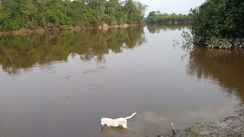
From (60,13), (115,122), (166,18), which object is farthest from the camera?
(166,18)

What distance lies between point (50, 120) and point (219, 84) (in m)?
10.3

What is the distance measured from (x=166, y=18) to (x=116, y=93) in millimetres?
118347

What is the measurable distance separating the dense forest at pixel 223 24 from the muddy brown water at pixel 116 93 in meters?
1.79

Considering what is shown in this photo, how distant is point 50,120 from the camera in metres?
14.7

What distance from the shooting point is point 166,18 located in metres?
134

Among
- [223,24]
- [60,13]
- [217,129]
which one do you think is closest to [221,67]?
[223,24]

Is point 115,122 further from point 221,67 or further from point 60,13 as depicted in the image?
point 60,13

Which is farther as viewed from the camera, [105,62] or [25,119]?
[105,62]

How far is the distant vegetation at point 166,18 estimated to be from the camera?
12562 centimetres

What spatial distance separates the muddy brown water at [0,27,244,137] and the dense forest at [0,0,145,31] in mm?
39879

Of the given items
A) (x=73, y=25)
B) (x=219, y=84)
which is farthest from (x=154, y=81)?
(x=73, y=25)

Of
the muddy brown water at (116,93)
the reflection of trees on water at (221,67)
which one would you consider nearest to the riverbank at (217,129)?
the muddy brown water at (116,93)

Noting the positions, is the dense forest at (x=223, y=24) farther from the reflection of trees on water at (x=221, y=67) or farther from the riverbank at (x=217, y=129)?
the riverbank at (x=217, y=129)

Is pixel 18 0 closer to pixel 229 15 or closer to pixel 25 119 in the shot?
pixel 229 15
